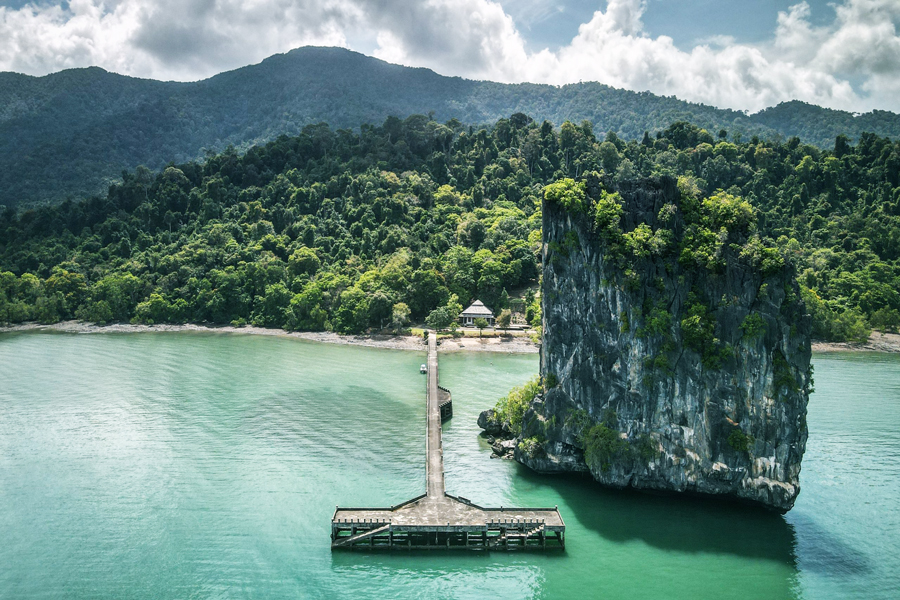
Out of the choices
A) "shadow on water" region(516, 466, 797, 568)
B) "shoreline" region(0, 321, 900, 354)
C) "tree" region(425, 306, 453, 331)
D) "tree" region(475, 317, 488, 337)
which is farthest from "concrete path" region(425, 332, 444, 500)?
"tree" region(475, 317, 488, 337)

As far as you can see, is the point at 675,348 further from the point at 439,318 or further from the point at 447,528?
the point at 439,318

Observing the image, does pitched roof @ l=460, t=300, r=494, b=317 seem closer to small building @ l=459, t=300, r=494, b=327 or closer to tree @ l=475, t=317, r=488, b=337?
small building @ l=459, t=300, r=494, b=327

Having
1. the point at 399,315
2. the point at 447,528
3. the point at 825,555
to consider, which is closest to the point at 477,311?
the point at 399,315

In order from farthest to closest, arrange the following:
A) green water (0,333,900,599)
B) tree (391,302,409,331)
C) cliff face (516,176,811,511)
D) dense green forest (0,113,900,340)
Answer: dense green forest (0,113,900,340)
tree (391,302,409,331)
cliff face (516,176,811,511)
green water (0,333,900,599)

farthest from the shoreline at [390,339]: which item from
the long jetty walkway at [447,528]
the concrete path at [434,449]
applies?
the long jetty walkway at [447,528]

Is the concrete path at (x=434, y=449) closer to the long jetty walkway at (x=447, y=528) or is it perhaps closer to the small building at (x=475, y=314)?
the long jetty walkway at (x=447, y=528)

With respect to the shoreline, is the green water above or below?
below

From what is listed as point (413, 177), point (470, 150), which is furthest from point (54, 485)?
point (470, 150)
